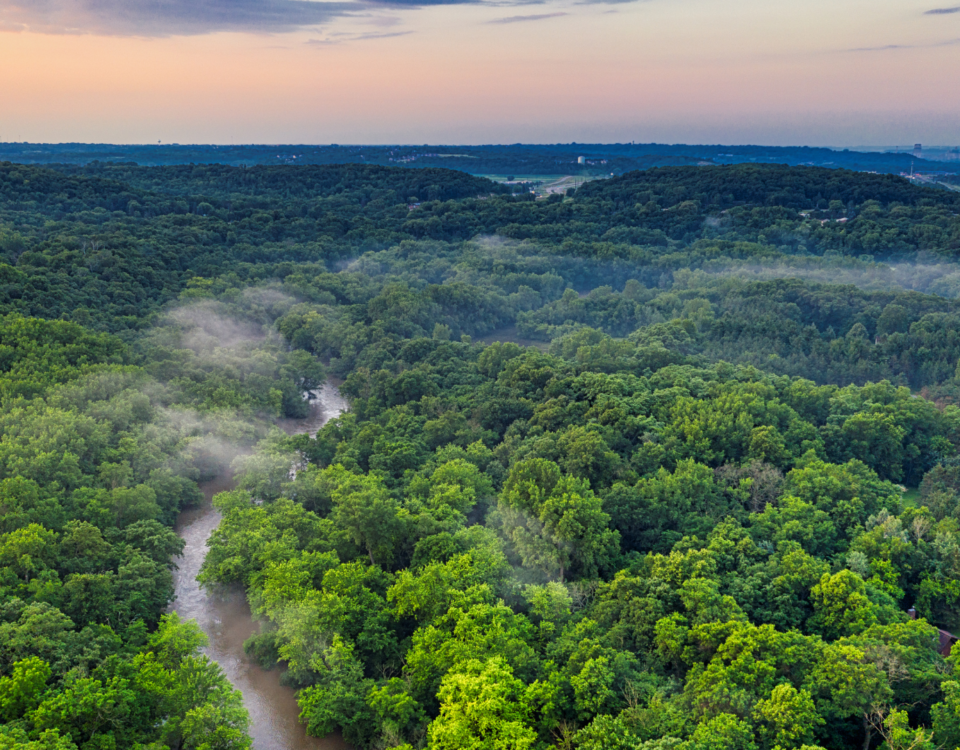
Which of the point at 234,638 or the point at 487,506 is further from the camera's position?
the point at 487,506

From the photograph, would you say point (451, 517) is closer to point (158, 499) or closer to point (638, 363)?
point (158, 499)

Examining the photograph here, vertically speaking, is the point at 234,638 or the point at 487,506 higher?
the point at 487,506

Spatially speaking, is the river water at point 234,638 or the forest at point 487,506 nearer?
the forest at point 487,506

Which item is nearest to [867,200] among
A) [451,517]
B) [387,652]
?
[451,517]

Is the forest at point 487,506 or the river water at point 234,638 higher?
the forest at point 487,506
